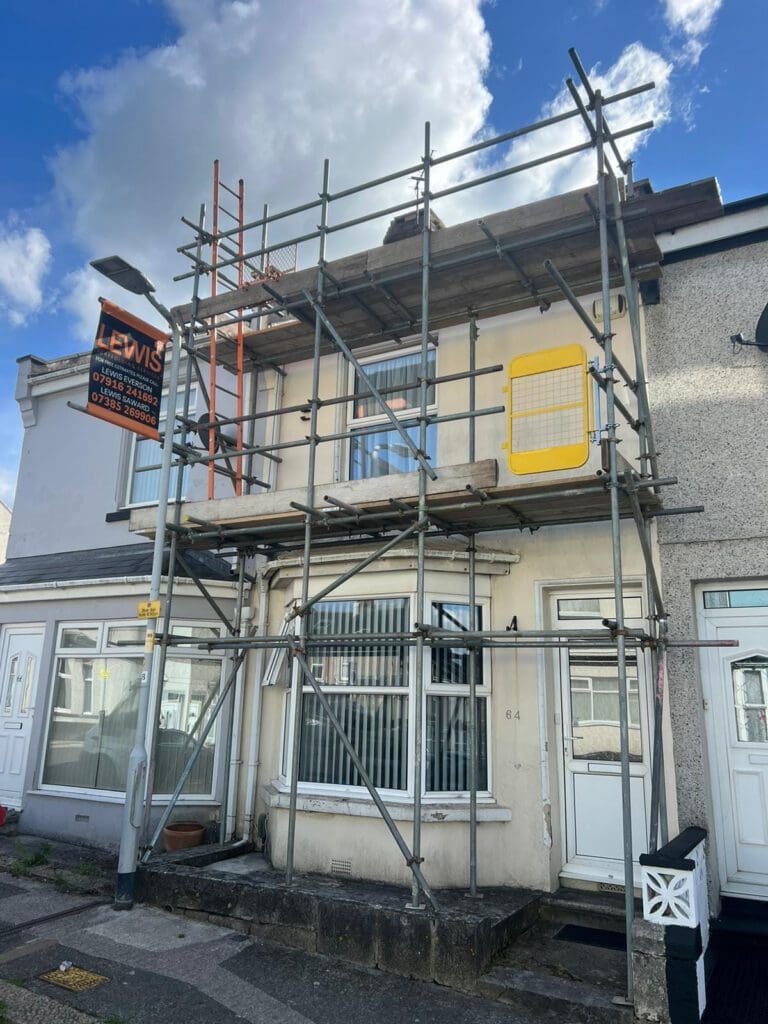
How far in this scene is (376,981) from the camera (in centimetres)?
→ 476

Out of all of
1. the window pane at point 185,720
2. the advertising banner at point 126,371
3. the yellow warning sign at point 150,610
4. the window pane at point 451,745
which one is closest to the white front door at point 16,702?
the window pane at point 185,720

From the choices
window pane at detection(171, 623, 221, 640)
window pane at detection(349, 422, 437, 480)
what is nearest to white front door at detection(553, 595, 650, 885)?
window pane at detection(349, 422, 437, 480)

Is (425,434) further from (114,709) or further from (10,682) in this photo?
(10,682)

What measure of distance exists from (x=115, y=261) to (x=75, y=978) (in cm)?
570

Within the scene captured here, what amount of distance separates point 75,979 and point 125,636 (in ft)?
14.0

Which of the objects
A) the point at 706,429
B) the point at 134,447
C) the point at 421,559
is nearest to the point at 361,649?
the point at 421,559

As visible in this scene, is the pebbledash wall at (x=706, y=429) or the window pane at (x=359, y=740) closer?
the pebbledash wall at (x=706, y=429)

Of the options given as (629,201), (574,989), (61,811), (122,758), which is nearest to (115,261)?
(629,201)

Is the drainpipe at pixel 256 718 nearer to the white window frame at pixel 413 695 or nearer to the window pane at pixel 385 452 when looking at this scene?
the white window frame at pixel 413 695

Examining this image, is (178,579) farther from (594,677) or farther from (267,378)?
(594,677)

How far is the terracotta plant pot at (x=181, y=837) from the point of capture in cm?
713

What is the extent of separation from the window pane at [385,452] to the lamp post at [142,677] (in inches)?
80.7

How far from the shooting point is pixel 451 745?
250 inches

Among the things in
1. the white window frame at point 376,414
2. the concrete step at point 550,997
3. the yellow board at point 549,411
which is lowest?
the concrete step at point 550,997
